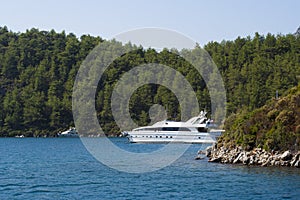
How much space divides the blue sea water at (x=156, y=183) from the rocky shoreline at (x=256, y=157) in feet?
4.19

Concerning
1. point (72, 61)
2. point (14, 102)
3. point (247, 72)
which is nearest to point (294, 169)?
point (247, 72)

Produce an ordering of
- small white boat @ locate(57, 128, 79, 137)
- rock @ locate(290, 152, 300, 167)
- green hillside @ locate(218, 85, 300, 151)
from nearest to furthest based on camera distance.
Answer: rock @ locate(290, 152, 300, 167) < green hillside @ locate(218, 85, 300, 151) < small white boat @ locate(57, 128, 79, 137)

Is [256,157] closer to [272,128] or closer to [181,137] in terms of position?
[272,128]

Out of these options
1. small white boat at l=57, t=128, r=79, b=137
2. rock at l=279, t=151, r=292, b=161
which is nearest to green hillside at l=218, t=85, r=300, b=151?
rock at l=279, t=151, r=292, b=161

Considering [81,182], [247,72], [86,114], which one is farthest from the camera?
[86,114]

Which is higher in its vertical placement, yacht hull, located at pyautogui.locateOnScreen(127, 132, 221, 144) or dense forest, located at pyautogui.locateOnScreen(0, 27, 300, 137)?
dense forest, located at pyautogui.locateOnScreen(0, 27, 300, 137)

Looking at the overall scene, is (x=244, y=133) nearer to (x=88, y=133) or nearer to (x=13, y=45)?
(x=88, y=133)

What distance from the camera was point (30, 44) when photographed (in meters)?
166

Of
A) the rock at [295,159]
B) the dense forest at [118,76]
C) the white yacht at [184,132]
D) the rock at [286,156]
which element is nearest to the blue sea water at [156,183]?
the rock at [295,159]

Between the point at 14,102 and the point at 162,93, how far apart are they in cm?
3696

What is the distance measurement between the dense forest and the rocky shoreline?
71607 mm

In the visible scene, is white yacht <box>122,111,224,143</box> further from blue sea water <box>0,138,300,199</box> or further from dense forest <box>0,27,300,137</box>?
dense forest <box>0,27,300,137</box>

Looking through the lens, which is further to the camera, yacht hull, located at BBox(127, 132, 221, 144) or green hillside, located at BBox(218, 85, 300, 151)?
yacht hull, located at BBox(127, 132, 221, 144)

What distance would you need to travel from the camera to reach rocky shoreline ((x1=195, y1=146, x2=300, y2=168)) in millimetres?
42531
